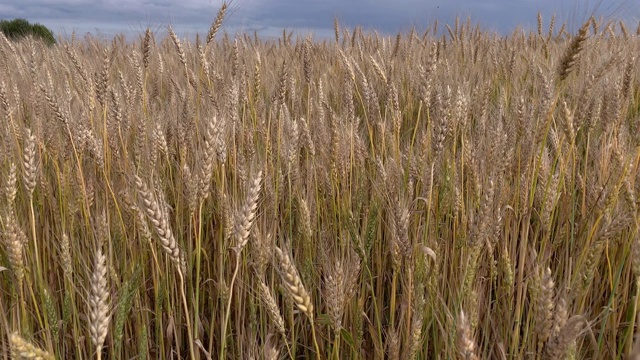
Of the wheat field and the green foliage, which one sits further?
the green foliage

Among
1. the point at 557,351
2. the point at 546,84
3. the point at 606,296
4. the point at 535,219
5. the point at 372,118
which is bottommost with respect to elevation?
the point at 606,296

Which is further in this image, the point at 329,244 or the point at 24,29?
the point at 24,29

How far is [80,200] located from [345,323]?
3.24ft

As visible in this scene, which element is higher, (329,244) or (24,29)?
(24,29)

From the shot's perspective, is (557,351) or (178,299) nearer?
(557,351)

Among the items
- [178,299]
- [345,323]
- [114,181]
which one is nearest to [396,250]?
[345,323]

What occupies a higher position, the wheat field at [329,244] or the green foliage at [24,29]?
the green foliage at [24,29]

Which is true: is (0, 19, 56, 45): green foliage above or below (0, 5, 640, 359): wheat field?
above

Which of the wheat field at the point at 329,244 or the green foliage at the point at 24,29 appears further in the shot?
the green foliage at the point at 24,29

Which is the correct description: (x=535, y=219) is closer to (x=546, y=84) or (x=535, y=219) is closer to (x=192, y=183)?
(x=546, y=84)

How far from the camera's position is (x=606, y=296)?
1.82 m

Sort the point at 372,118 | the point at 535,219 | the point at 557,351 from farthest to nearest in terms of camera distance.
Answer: the point at 372,118, the point at 535,219, the point at 557,351

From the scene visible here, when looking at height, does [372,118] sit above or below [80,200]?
above

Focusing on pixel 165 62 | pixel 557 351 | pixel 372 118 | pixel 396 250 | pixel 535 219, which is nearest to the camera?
pixel 557 351
